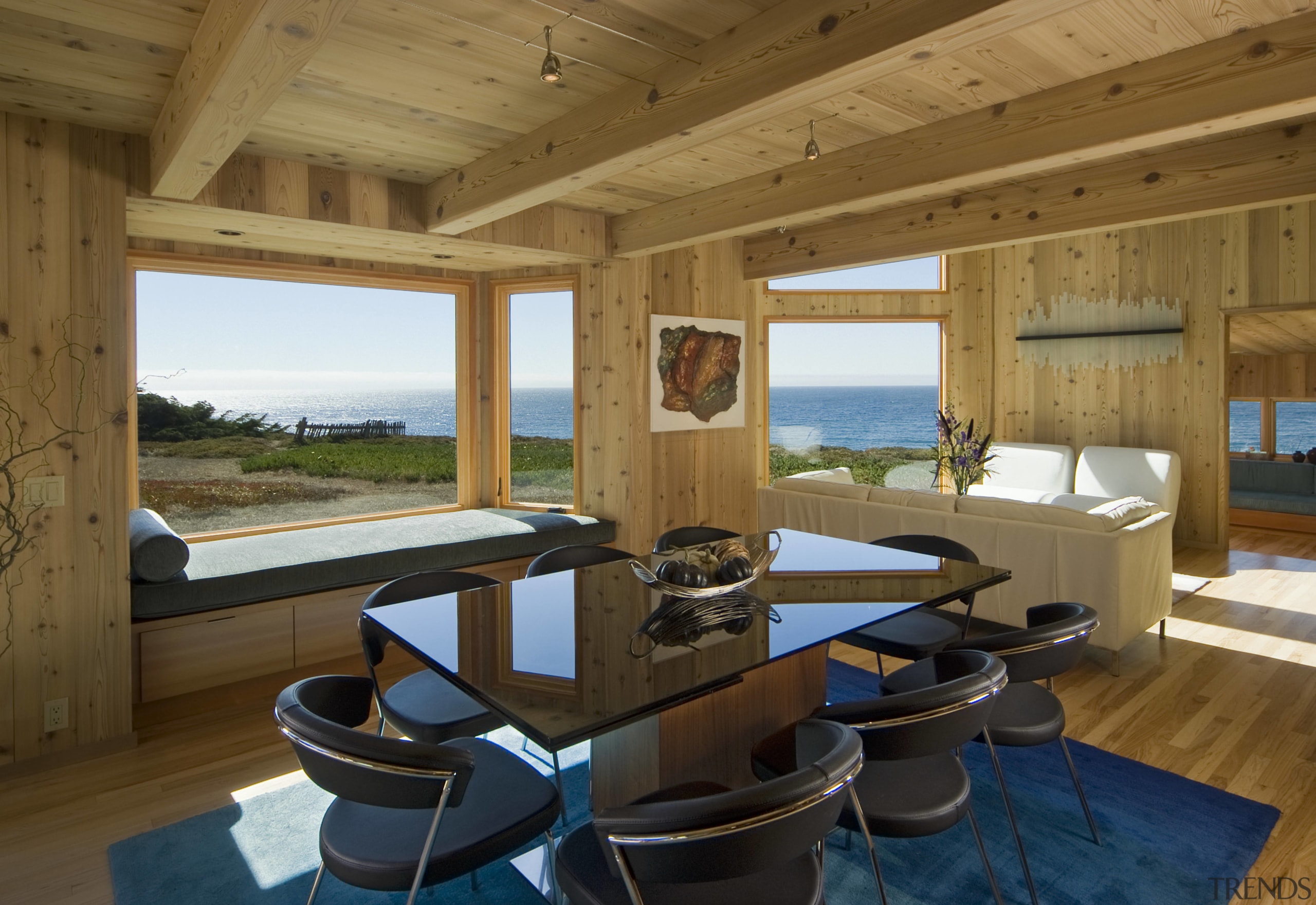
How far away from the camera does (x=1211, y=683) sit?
3729mm

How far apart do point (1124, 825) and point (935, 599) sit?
1.04 m

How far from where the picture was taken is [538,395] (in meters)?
5.43

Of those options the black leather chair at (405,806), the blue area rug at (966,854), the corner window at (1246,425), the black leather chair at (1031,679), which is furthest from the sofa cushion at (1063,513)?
the corner window at (1246,425)

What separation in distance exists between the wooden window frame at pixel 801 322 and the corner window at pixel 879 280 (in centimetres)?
20

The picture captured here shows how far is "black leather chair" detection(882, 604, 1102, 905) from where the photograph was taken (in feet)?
7.04

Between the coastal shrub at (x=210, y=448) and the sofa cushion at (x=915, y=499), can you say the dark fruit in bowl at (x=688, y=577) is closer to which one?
the sofa cushion at (x=915, y=499)

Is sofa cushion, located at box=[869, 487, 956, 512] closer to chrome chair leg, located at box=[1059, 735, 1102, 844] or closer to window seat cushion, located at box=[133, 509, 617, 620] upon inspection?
window seat cushion, located at box=[133, 509, 617, 620]

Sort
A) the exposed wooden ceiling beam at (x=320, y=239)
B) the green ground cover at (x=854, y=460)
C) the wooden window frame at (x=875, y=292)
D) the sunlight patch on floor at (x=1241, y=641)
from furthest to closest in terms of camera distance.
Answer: the green ground cover at (x=854, y=460), the wooden window frame at (x=875, y=292), the sunlight patch on floor at (x=1241, y=641), the exposed wooden ceiling beam at (x=320, y=239)

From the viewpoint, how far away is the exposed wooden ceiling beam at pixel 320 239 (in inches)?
142

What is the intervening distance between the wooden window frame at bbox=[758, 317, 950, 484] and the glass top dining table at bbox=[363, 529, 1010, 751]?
3538 millimetres

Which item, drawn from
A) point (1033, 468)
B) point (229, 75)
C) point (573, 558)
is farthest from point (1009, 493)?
point (229, 75)

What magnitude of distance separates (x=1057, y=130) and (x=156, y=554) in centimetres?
409

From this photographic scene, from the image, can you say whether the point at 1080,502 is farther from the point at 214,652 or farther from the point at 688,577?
the point at 214,652

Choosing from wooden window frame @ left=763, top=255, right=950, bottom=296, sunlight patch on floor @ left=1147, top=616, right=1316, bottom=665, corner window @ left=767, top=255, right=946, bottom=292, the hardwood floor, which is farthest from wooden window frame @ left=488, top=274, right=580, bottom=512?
sunlight patch on floor @ left=1147, top=616, right=1316, bottom=665
